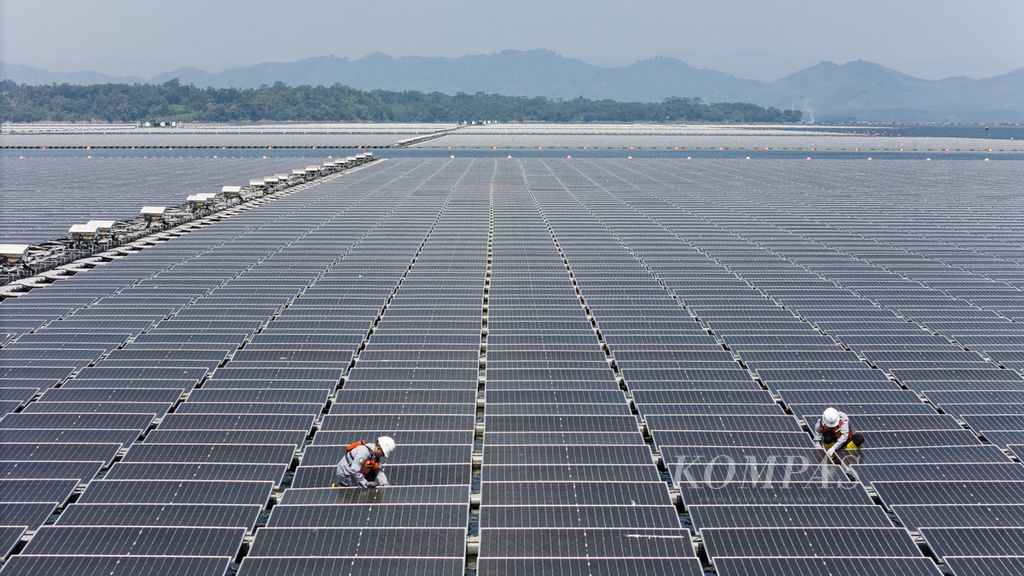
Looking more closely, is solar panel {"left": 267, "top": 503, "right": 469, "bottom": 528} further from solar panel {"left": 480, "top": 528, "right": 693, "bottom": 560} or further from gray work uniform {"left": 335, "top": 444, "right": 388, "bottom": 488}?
solar panel {"left": 480, "top": 528, "right": 693, "bottom": 560}

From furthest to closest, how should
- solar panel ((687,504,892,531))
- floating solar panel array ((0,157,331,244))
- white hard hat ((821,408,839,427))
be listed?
1. floating solar panel array ((0,157,331,244))
2. white hard hat ((821,408,839,427))
3. solar panel ((687,504,892,531))

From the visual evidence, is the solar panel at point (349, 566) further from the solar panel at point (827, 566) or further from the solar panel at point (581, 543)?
the solar panel at point (827, 566)

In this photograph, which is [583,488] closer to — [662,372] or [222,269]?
[662,372]

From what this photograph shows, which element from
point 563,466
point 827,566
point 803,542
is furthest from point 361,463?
point 827,566

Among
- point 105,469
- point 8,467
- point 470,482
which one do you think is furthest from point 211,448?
point 470,482

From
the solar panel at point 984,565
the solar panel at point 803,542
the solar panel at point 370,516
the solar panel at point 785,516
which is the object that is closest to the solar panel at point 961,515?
the solar panel at point 785,516

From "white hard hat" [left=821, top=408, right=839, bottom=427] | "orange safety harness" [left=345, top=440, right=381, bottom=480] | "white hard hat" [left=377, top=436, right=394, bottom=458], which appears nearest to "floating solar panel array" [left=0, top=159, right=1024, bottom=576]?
"orange safety harness" [left=345, top=440, right=381, bottom=480]
